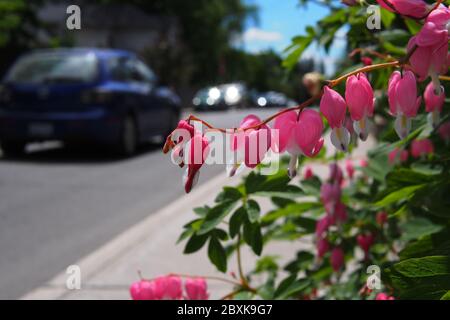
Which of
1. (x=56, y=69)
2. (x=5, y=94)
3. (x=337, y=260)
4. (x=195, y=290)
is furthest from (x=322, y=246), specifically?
(x=5, y=94)

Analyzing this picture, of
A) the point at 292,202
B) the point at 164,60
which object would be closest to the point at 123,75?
the point at 292,202

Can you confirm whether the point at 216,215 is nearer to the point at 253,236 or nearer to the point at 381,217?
the point at 253,236

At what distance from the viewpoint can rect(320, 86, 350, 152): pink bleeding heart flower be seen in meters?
1.01

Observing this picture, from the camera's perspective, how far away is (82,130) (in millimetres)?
9570

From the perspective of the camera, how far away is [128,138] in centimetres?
1043

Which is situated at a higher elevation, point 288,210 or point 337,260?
point 288,210

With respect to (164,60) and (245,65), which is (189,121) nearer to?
(164,60)

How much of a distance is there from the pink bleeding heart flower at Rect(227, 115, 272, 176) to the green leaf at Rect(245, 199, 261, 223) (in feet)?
1.86

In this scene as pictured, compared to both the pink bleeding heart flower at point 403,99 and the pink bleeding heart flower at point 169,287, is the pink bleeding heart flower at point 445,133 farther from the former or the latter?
the pink bleeding heart flower at point 403,99

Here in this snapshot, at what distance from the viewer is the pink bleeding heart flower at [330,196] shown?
2.26 meters

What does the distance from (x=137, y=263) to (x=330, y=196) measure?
90.4 inches

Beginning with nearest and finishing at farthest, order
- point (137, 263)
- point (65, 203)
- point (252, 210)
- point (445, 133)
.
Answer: point (252, 210) < point (445, 133) < point (137, 263) < point (65, 203)

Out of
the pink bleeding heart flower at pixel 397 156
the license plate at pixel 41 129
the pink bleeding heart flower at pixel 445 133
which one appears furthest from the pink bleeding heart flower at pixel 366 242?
the license plate at pixel 41 129

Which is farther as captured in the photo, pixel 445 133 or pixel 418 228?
pixel 445 133
